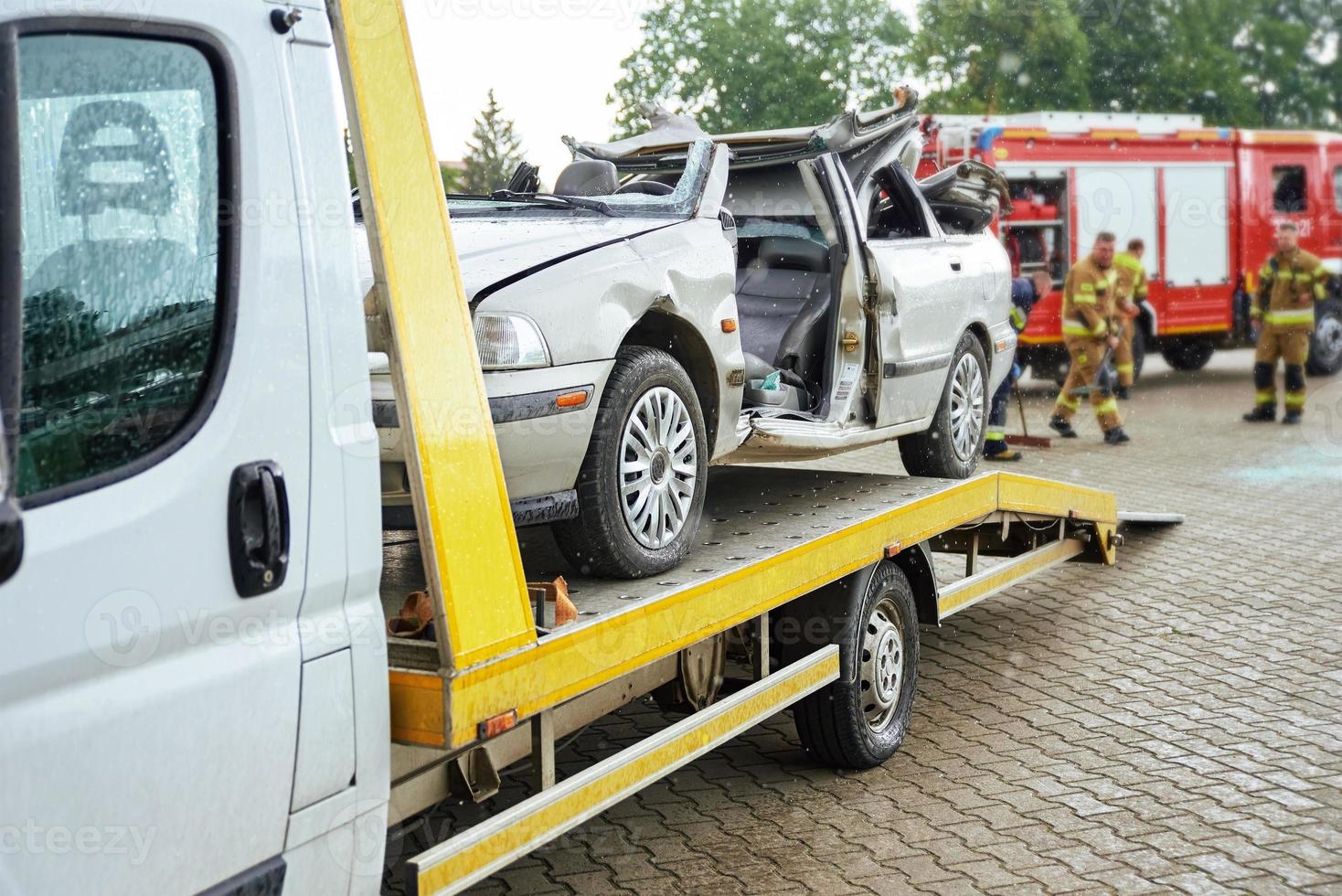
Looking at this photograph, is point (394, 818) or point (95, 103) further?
point (394, 818)

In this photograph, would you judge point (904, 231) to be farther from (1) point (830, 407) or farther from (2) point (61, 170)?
(2) point (61, 170)

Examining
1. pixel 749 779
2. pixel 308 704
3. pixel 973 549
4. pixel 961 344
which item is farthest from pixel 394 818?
pixel 961 344

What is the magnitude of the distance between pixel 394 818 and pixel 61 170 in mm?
1382

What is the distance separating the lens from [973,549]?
597cm

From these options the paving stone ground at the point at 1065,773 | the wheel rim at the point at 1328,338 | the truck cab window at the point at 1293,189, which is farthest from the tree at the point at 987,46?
the paving stone ground at the point at 1065,773

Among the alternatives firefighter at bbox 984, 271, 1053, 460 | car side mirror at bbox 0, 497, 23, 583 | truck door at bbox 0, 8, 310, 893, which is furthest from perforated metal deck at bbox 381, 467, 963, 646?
firefighter at bbox 984, 271, 1053, 460

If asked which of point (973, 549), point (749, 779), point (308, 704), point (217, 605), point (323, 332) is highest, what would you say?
point (323, 332)

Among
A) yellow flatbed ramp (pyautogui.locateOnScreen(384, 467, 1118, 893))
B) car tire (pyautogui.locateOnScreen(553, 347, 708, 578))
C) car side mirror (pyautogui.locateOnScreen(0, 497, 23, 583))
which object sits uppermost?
car side mirror (pyautogui.locateOnScreen(0, 497, 23, 583))

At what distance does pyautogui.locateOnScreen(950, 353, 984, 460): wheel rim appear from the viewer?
20.5ft

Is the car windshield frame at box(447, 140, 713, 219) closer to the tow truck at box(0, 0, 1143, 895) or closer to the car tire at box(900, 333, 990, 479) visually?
the tow truck at box(0, 0, 1143, 895)

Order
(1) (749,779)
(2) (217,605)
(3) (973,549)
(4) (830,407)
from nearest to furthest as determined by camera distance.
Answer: (2) (217,605), (1) (749,779), (4) (830,407), (3) (973,549)

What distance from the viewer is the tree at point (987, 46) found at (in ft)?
110

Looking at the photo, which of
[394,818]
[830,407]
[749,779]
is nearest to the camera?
[394,818]

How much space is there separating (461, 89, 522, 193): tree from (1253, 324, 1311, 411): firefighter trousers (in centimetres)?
2850
